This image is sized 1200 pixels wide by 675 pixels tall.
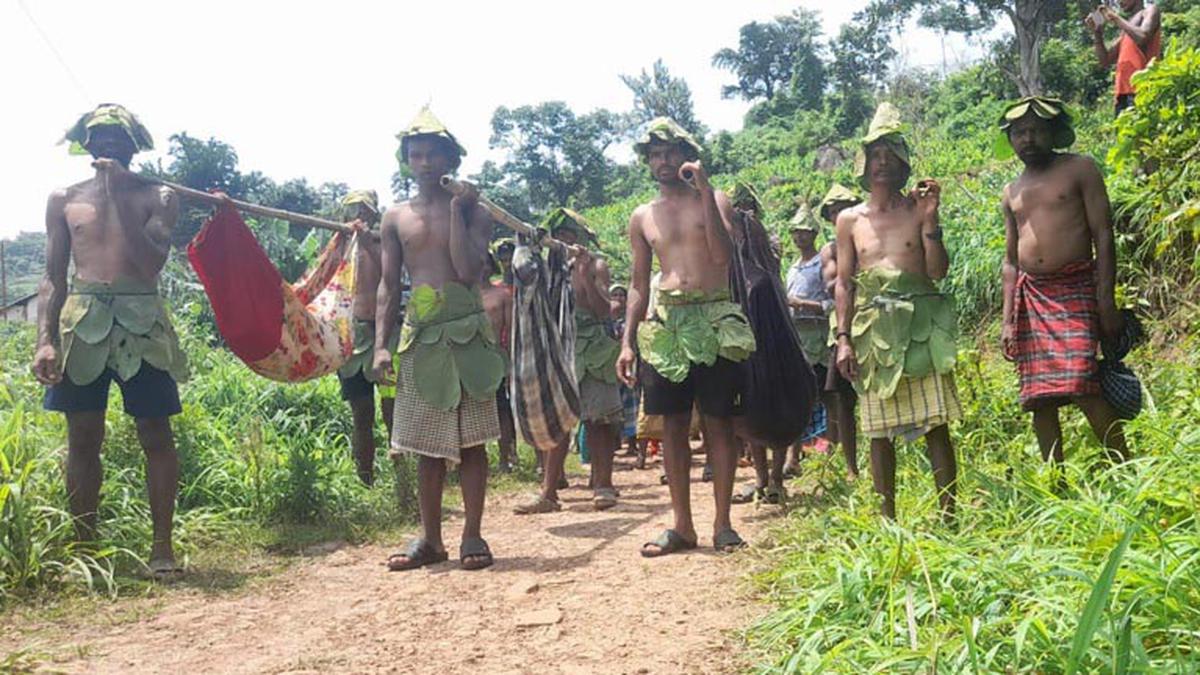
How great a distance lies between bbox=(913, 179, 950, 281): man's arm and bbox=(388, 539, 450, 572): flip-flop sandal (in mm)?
A: 2487

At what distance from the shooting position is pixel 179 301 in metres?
14.6

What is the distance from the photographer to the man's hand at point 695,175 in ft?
13.2

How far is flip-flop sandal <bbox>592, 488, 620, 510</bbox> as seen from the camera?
5.74 meters

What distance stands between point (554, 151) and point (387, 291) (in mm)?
51103

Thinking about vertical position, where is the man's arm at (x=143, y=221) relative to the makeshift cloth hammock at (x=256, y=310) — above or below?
above

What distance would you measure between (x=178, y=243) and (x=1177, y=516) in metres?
30.2

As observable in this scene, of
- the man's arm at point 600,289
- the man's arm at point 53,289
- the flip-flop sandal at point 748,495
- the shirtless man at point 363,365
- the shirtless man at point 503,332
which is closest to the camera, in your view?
the man's arm at point 53,289

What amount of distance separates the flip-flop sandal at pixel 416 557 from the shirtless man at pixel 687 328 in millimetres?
Result: 965

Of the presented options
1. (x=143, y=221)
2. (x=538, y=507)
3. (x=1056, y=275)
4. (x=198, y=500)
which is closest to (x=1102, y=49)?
(x=1056, y=275)

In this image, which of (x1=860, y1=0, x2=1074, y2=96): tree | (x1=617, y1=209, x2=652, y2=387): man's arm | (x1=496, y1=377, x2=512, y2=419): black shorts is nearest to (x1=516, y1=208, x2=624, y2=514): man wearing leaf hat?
(x1=496, y1=377, x2=512, y2=419): black shorts

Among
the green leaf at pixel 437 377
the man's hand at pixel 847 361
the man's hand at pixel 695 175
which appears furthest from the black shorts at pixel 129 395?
the man's hand at pixel 847 361

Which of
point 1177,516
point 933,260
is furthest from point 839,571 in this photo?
point 933,260

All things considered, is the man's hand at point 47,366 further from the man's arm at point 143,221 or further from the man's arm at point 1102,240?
the man's arm at point 1102,240

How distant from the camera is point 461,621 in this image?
3.31 m
